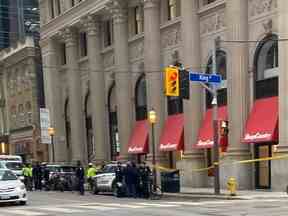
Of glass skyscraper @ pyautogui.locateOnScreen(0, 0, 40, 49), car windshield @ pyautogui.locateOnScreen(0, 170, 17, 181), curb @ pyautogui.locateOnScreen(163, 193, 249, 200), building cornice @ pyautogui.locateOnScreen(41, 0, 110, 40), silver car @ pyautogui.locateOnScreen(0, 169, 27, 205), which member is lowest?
curb @ pyautogui.locateOnScreen(163, 193, 249, 200)

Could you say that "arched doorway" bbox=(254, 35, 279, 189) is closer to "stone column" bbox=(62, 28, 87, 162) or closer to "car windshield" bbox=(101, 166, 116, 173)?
"car windshield" bbox=(101, 166, 116, 173)

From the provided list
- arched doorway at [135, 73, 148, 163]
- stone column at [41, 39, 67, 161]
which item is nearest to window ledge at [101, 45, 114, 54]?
arched doorway at [135, 73, 148, 163]

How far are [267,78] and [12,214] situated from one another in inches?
549

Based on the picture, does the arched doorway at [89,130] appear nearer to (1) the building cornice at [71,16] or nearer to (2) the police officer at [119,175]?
(1) the building cornice at [71,16]

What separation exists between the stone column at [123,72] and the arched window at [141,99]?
1.52 ft

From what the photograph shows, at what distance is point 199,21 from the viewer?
30.1 metres

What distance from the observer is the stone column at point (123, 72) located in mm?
37188

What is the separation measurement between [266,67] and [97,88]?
1706 cm

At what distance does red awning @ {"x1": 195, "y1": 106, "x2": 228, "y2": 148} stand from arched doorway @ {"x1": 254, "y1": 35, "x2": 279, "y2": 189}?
261 centimetres

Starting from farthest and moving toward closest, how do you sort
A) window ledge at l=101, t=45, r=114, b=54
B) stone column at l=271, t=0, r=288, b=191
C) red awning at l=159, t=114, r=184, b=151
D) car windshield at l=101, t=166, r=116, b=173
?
window ledge at l=101, t=45, r=114, b=54 → red awning at l=159, t=114, r=184, b=151 → car windshield at l=101, t=166, r=116, b=173 → stone column at l=271, t=0, r=288, b=191

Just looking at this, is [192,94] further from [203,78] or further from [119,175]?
[203,78]

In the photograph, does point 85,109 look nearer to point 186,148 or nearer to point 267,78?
point 186,148

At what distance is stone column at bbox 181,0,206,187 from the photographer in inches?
1172

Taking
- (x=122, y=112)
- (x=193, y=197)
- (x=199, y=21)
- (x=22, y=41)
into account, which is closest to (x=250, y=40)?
(x=199, y=21)
